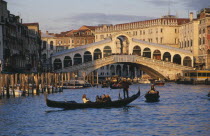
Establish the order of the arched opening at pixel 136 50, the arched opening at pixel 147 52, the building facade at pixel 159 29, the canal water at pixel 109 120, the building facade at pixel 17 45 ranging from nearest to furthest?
the canal water at pixel 109 120, the building facade at pixel 17 45, the arched opening at pixel 136 50, the arched opening at pixel 147 52, the building facade at pixel 159 29

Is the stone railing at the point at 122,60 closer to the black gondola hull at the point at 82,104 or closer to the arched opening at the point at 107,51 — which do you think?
the arched opening at the point at 107,51

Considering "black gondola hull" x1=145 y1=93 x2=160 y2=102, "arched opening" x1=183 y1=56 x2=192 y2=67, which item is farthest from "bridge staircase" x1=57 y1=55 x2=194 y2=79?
"black gondola hull" x1=145 y1=93 x2=160 y2=102

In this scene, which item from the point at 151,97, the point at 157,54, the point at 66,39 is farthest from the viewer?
the point at 66,39

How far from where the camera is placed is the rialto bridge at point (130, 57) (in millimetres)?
85750

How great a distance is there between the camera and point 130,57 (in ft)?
282

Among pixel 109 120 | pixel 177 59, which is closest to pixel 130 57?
pixel 177 59

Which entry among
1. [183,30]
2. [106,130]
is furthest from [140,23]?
[106,130]

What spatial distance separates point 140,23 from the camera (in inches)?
4510

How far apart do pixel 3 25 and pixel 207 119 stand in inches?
1176

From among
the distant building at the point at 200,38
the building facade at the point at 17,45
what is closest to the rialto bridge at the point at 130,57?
the distant building at the point at 200,38

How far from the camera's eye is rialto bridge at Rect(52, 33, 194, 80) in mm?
85750

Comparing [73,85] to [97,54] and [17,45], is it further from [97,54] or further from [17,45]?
[97,54]

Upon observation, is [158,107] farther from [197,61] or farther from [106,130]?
[197,61]

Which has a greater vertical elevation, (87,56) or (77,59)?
(87,56)
